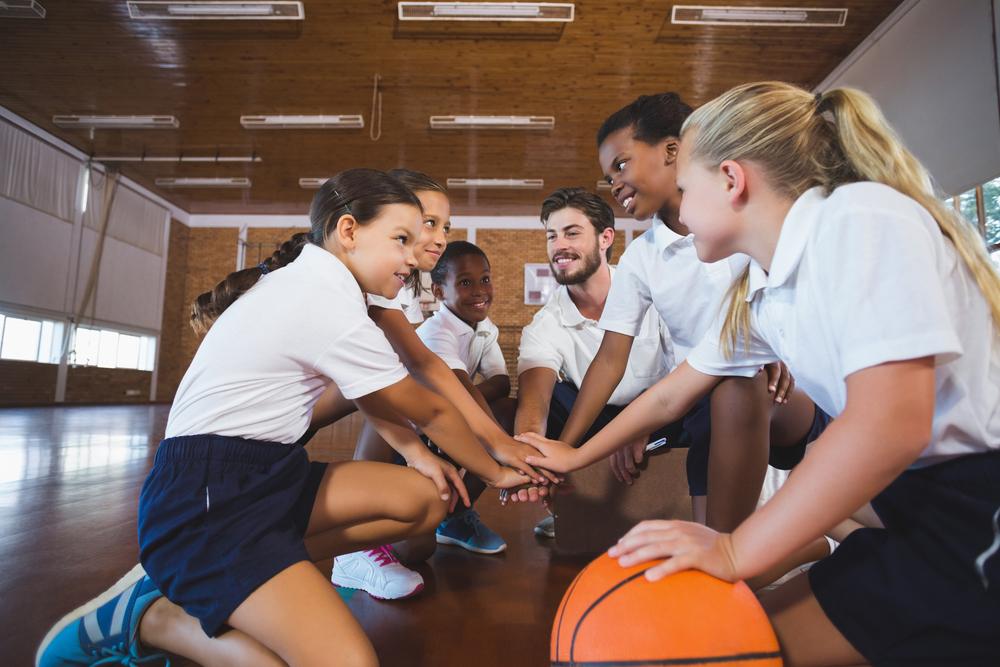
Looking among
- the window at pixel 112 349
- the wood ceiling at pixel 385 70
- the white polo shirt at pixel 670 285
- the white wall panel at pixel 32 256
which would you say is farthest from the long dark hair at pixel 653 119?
the window at pixel 112 349

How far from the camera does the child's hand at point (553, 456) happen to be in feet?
5.89

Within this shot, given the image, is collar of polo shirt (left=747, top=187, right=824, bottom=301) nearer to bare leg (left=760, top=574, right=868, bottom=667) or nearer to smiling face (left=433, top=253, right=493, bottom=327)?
bare leg (left=760, top=574, right=868, bottom=667)

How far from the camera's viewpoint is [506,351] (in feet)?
42.8

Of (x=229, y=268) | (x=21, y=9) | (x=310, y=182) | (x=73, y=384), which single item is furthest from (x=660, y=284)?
(x=229, y=268)

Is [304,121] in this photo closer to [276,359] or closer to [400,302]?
[400,302]

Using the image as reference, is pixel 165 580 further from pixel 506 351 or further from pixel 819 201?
pixel 506 351

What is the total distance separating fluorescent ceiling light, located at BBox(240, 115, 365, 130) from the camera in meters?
9.52

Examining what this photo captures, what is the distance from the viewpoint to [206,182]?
12.4 meters

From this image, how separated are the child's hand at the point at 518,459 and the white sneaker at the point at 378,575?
0.39 m

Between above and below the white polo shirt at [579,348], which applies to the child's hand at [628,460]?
below

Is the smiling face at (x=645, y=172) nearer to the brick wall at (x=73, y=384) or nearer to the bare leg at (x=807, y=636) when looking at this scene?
the bare leg at (x=807, y=636)

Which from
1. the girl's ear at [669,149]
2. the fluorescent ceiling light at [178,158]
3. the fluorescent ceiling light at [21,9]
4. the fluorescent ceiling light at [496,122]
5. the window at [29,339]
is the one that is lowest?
the window at [29,339]

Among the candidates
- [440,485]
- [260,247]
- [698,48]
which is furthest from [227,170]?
[440,485]

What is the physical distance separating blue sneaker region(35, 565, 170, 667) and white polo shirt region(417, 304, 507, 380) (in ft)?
4.52
